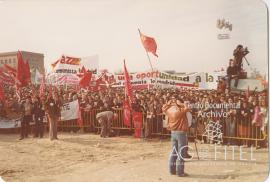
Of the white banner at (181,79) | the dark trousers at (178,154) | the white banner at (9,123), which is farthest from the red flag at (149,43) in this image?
the white banner at (9,123)

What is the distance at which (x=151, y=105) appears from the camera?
2906 millimetres

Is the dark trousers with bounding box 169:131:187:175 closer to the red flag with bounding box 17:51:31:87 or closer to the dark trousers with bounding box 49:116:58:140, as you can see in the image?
the dark trousers with bounding box 49:116:58:140

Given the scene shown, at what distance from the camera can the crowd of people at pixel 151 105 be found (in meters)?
2.78

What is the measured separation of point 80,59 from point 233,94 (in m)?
1.24

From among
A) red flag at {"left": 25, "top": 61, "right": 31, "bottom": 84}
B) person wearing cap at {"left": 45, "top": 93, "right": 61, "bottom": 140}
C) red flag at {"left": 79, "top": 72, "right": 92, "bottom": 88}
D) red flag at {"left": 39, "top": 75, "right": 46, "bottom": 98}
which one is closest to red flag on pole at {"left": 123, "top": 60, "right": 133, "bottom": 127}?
red flag at {"left": 79, "top": 72, "right": 92, "bottom": 88}

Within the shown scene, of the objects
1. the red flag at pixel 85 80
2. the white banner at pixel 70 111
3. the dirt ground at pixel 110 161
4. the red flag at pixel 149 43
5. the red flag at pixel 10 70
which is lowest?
the dirt ground at pixel 110 161

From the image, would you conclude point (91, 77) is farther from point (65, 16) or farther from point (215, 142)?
point (215, 142)

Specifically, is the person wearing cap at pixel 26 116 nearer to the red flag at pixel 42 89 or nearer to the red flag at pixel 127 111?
the red flag at pixel 42 89

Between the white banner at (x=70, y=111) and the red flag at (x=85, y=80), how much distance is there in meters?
0.16

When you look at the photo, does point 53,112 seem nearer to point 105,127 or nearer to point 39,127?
point 39,127

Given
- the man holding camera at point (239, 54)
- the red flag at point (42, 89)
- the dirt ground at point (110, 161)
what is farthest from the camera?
the red flag at point (42, 89)

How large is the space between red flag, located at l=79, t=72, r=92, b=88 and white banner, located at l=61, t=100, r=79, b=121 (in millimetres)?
160

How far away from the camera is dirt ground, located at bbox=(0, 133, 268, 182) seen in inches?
112

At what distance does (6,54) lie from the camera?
9.72ft
